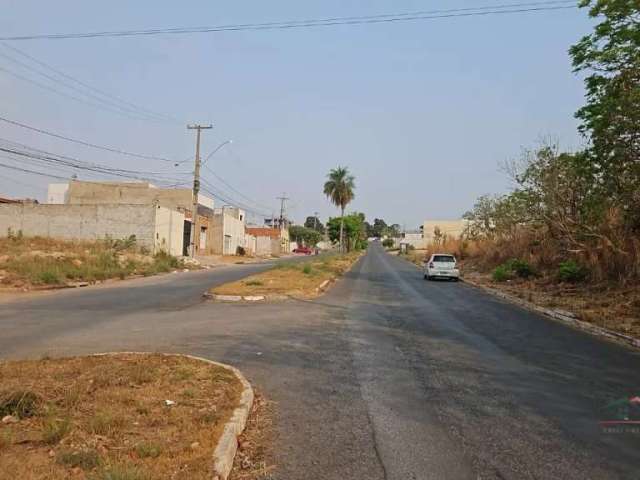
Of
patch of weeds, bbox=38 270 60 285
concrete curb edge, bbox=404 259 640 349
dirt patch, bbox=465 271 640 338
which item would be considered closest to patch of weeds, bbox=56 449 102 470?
concrete curb edge, bbox=404 259 640 349

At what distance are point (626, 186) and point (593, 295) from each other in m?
5.01

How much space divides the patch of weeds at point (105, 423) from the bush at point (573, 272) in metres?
21.1

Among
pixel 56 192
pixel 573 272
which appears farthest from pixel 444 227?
pixel 573 272

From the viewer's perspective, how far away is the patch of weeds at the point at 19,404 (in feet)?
17.5

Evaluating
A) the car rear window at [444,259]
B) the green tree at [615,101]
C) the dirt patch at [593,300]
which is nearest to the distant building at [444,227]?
the car rear window at [444,259]

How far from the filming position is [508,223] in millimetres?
36750

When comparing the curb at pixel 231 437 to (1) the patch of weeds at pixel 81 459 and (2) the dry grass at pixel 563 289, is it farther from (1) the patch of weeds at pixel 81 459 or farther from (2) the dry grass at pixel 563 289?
(2) the dry grass at pixel 563 289

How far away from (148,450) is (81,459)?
1.62ft

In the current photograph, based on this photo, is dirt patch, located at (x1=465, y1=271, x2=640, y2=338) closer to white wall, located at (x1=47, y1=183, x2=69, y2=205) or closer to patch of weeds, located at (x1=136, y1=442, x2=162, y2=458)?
patch of weeds, located at (x1=136, y1=442, x2=162, y2=458)

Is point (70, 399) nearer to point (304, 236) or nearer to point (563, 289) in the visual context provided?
point (563, 289)

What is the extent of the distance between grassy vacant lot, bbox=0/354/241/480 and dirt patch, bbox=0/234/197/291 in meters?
18.1

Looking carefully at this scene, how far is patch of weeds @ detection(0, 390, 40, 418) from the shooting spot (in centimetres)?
532

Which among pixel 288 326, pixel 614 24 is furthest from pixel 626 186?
pixel 288 326

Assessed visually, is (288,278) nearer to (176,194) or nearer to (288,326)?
(288,326)
